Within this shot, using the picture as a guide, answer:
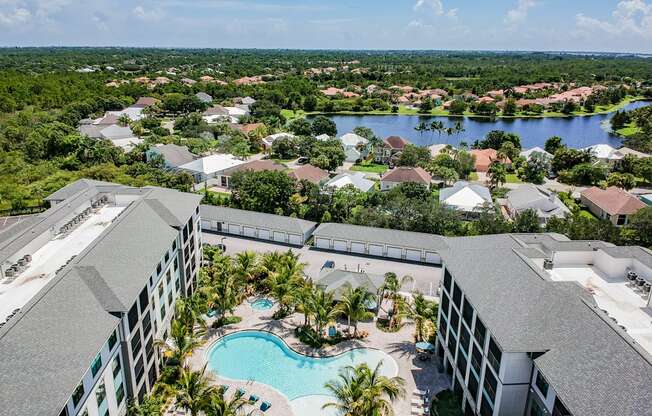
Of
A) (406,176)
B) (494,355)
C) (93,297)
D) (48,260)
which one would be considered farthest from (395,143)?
(93,297)

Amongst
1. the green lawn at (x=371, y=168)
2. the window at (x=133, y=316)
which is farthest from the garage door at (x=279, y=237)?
the green lawn at (x=371, y=168)

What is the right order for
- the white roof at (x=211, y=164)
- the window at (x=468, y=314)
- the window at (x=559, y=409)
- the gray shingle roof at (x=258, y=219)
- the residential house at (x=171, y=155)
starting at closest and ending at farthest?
the window at (x=559, y=409)
the window at (x=468, y=314)
the gray shingle roof at (x=258, y=219)
the white roof at (x=211, y=164)
the residential house at (x=171, y=155)

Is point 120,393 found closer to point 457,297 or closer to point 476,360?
point 476,360

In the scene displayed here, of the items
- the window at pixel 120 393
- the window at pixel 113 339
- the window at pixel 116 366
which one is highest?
the window at pixel 113 339

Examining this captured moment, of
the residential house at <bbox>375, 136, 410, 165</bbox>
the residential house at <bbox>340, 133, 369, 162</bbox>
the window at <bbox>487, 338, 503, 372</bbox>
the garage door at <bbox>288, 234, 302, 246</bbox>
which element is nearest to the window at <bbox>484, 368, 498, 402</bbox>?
the window at <bbox>487, 338, 503, 372</bbox>

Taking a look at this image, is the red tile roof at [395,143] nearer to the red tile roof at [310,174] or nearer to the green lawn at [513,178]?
the green lawn at [513,178]

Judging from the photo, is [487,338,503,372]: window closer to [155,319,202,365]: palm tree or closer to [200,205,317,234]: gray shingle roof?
[155,319,202,365]: palm tree

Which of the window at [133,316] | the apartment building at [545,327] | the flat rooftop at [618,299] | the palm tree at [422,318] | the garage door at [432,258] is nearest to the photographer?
the apartment building at [545,327]
